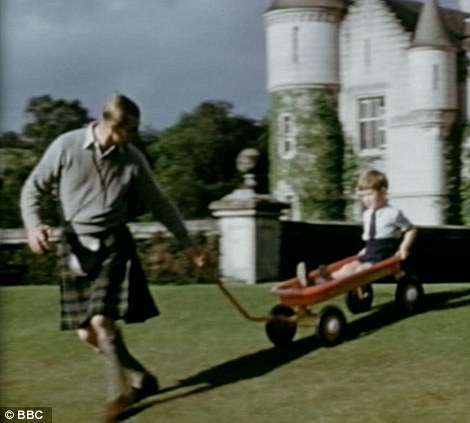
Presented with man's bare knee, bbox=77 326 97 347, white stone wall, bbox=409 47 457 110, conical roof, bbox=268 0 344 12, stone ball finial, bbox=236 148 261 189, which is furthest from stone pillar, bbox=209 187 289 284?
conical roof, bbox=268 0 344 12

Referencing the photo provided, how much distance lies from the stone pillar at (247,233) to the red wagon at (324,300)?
3.34 feet

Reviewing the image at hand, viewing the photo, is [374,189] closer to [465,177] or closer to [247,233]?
[247,233]

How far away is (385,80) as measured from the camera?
9.65 metres

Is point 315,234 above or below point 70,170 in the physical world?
below

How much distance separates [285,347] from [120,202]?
99 cm

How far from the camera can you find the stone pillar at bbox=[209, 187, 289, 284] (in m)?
6.00

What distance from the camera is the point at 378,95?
28.1 feet

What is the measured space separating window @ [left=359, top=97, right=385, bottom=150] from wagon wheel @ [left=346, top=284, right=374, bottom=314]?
247cm

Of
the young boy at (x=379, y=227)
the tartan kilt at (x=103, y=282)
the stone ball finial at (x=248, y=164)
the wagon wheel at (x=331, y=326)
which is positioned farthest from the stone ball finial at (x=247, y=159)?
the tartan kilt at (x=103, y=282)

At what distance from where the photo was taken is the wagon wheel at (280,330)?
15.1 feet

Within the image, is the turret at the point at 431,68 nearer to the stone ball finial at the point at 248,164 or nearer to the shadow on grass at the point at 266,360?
the stone ball finial at the point at 248,164

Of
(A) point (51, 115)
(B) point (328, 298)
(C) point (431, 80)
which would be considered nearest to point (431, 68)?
(C) point (431, 80)

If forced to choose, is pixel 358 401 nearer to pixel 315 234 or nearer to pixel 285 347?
pixel 285 347

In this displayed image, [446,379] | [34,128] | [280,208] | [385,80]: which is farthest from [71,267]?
[385,80]
